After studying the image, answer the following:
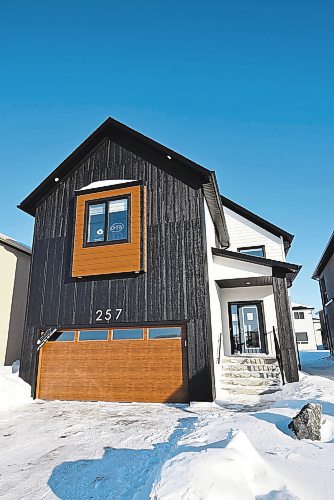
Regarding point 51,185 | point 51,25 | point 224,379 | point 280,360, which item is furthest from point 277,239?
point 51,25

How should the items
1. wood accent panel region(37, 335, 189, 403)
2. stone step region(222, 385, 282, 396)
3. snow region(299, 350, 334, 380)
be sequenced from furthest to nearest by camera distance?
snow region(299, 350, 334, 380)
stone step region(222, 385, 282, 396)
wood accent panel region(37, 335, 189, 403)

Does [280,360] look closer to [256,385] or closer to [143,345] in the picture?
[256,385]

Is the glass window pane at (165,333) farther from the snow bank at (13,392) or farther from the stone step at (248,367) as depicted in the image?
the snow bank at (13,392)

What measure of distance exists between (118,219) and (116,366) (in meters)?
4.00

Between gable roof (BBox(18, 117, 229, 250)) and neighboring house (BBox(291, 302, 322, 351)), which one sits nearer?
gable roof (BBox(18, 117, 229, 250))

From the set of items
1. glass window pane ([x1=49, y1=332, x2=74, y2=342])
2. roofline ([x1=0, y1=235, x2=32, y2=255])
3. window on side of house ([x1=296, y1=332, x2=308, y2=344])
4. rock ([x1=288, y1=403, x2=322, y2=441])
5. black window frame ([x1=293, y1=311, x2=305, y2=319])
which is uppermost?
roofline ([x1=0, y1=235, x2=32, y2=255])

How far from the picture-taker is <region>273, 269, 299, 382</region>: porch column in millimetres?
8039

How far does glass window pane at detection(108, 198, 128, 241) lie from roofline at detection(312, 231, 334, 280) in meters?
12.4

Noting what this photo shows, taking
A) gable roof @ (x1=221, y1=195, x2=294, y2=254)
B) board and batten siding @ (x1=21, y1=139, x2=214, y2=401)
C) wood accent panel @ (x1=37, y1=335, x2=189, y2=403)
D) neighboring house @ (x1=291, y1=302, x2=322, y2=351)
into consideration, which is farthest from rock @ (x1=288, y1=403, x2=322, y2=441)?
neighboring house @ (x1=291, y1=302, x2=322, y2=351)

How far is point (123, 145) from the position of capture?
9.80 metres

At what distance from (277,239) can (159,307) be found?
294 inches

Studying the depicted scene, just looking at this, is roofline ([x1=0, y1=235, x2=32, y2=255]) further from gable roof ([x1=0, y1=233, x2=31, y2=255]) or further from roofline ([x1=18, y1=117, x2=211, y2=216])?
roofline ([x1=18, y1=117, x2=211, y2=216])

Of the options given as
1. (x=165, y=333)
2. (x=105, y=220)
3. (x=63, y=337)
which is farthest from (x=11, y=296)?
(x=165, y=333)

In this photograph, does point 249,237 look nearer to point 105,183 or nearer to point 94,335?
point 105,183
